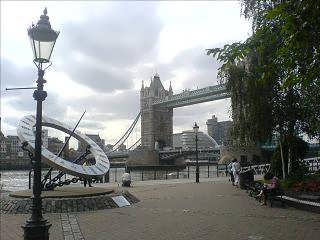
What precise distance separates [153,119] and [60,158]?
115m

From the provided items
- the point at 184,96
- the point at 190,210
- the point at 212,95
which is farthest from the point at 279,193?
the point at 184,96

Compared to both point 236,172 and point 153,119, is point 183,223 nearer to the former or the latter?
point 236,172

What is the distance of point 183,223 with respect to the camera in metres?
→ 11.3

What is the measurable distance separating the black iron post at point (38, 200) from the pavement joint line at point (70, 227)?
2823 millimetres

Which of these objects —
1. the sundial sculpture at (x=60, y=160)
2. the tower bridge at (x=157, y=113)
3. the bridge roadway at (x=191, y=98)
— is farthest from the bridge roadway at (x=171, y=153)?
the sundial sculpture at (x=60, y=160)

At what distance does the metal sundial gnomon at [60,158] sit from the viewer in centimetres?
→ 1538

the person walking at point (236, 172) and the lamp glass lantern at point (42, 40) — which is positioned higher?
the lamp glass lantern at point (42, 40)

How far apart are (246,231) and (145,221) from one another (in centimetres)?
285

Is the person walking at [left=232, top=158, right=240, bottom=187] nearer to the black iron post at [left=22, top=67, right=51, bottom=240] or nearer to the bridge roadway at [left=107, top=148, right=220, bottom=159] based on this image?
the black iron post at [left=22, top=67, right=51, bottom=240]

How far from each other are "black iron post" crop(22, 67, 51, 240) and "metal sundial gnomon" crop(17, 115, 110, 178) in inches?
311

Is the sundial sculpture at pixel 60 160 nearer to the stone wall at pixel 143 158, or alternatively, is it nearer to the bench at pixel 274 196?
the bench at pixel 274 196

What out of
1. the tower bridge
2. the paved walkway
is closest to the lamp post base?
the paved walkway

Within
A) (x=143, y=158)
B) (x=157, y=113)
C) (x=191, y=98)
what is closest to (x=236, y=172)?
(x=143, y=158)

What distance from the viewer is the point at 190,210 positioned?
1384 cm
